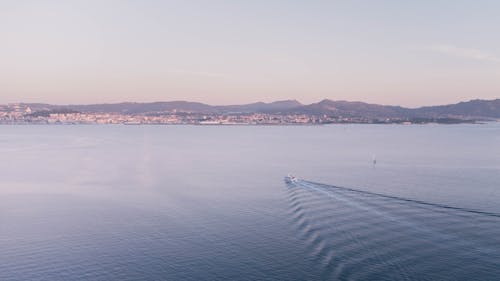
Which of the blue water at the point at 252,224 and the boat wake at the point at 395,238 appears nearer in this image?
the boat wake at the point at 395,238

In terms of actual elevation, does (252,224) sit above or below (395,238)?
below

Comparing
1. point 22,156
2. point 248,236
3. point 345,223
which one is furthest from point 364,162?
point 22,156

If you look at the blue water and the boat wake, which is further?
the blue water

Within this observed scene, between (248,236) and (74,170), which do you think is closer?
(248,236)

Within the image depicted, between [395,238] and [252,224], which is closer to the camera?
[395,238]

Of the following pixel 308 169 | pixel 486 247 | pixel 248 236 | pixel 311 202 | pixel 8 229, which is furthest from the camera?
pixel 308 169

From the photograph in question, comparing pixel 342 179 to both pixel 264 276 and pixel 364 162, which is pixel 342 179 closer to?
pixel 364 162

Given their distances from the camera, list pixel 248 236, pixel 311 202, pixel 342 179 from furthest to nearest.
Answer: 1. pixel 342 179
2. pixel 311 202
3. pixel 248 236
